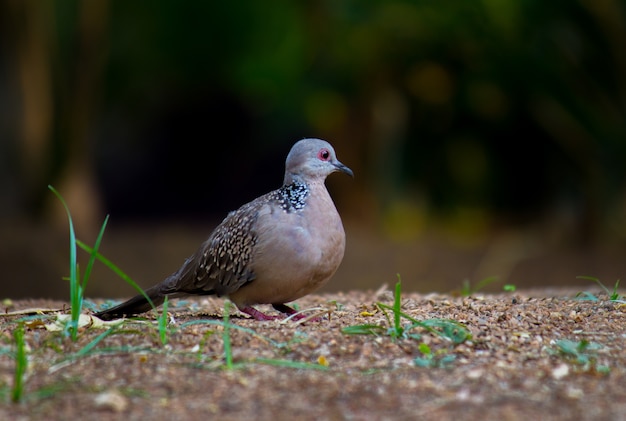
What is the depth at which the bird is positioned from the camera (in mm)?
4840

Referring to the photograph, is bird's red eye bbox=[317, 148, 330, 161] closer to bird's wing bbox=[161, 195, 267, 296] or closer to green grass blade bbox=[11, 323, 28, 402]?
bird's wing bbox=[161, 195, 267, 296]

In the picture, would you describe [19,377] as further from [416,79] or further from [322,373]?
[416,79]

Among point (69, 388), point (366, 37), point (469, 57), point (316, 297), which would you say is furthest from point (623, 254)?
point (69, 388)

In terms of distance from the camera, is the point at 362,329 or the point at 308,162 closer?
the point at 362,329

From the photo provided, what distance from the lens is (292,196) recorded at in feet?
16.7

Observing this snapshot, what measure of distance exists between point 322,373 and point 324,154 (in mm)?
1926

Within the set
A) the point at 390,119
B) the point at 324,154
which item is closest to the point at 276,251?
the point at 324,154

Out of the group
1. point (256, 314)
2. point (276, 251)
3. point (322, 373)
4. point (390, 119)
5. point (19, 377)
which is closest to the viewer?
point (19, 377)

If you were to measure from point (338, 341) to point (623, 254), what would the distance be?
8979 mm

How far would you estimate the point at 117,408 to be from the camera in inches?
129

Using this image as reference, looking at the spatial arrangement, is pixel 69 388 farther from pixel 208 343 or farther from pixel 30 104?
pixel 30 104

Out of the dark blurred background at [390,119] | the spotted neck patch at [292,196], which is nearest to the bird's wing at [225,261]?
the spotted neck patch at [292,196]

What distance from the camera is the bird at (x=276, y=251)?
4.84 m

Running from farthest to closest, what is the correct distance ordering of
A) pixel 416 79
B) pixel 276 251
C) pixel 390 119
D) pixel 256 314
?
pixel 390 119 → pixel 416 79 → pixel 256 314 → pixel 276 251
